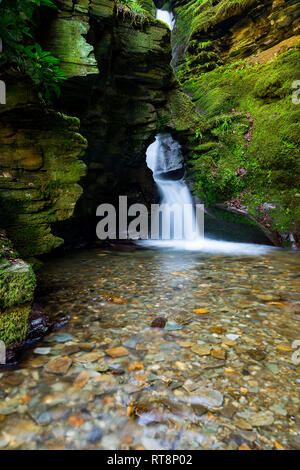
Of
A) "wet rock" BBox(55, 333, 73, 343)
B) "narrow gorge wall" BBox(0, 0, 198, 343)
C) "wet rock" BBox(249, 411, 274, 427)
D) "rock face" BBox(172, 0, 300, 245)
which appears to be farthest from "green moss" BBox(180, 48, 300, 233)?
"wet rock" BBox(55, 333, 73, 343)

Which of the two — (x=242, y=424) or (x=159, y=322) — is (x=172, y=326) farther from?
(x=242, y=424)

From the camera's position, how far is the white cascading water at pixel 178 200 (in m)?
7.88

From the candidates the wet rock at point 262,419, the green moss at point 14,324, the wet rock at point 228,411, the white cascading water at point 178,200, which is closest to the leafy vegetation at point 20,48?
the green moss at point 14,324

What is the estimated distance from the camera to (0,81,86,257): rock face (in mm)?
3504

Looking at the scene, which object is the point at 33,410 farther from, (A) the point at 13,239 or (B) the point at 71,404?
Result: (A) the point at 13,239

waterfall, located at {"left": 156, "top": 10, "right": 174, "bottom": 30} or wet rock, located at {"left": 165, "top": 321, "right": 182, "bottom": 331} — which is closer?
wet rock, located at {"left": 165, "top": 321, "right": 182, "bottom": 331}

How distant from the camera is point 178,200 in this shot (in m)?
11.1

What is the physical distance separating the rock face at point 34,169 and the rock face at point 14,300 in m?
1.48

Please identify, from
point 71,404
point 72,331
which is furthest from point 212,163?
point 71,404

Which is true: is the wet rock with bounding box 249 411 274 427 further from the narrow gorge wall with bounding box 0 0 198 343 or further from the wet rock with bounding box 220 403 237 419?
the narrow gorge wall with bounding box 0 0 198 343

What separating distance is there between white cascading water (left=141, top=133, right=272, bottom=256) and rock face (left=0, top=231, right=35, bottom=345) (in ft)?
19.3

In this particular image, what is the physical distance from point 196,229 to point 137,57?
21.2 feet

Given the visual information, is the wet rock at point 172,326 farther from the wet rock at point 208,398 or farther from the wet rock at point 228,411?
the wet rock at point 228,411

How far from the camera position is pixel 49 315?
294 centimetres
